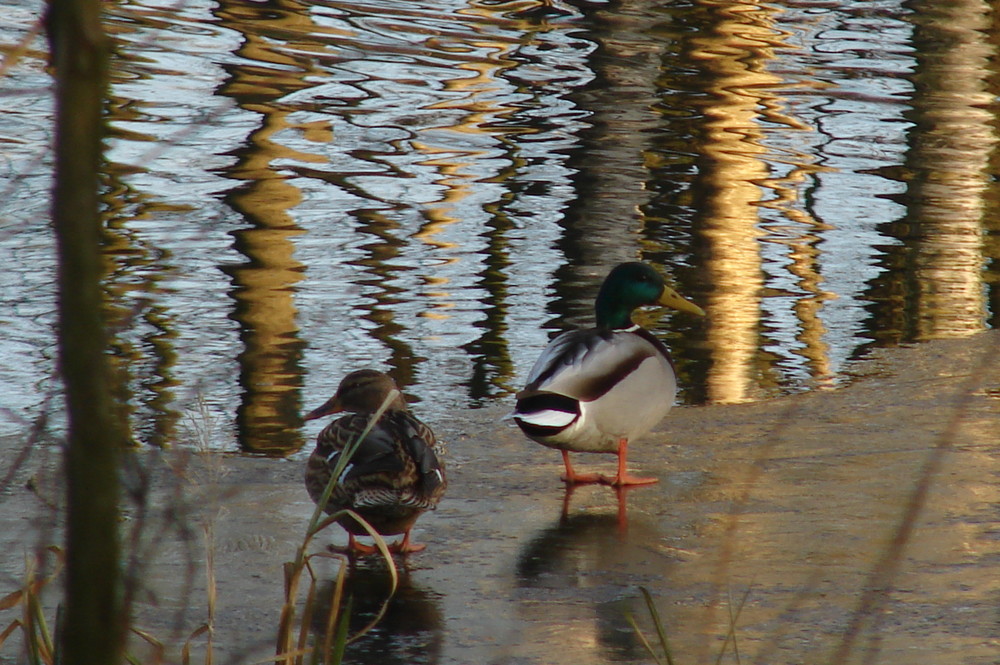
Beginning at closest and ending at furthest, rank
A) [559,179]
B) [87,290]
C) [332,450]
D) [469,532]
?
[87,290], [332,450], [469,532], [559,179]

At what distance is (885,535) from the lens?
4.75 metres

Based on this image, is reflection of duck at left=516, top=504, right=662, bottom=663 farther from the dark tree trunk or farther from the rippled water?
the dark tree trunk

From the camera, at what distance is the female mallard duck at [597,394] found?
5.15m

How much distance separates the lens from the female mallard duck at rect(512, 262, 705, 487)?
5.15m

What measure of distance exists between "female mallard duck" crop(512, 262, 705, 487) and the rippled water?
2.74 ft

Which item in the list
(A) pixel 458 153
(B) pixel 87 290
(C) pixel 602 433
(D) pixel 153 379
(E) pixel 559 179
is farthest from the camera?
(A) pixel 458 153

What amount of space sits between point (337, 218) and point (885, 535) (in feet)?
16.8

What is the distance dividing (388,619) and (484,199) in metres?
5.89

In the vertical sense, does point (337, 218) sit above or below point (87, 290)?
below

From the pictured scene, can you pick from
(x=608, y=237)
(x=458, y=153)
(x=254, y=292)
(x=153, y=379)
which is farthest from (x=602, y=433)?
(x=458, y=153)

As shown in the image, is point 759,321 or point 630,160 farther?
point 630,160

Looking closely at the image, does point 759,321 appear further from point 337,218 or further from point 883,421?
point 337,218

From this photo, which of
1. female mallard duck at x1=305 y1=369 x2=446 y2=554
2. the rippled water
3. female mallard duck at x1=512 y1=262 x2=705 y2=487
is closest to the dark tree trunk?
the rippled water

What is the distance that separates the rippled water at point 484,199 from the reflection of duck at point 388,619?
785 millimetres
